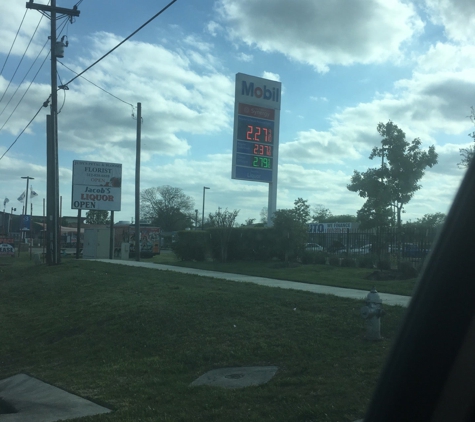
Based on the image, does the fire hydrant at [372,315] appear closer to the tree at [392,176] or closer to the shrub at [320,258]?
the shrub at [320,258]

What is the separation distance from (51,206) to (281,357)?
68.7ft

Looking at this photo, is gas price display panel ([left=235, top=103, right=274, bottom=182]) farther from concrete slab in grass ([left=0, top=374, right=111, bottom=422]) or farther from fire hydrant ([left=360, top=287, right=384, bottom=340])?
concrete slab in grass ([left=0, top=374, right=111, bottom=422])

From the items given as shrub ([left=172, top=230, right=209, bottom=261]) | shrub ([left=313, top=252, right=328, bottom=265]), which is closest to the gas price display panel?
shrub ([left=313, top=252, right=328, bottom=265])

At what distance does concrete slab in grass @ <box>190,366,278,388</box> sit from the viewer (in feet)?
25.3

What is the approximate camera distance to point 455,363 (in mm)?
3043

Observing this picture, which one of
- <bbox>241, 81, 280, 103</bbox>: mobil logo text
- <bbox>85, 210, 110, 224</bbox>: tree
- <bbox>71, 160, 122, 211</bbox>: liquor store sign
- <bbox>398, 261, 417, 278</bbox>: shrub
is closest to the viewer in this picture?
<bbox>398, 261, 417, 278</bbox>: shrub

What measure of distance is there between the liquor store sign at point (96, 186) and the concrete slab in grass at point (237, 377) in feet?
93.8

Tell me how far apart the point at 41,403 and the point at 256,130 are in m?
18.2

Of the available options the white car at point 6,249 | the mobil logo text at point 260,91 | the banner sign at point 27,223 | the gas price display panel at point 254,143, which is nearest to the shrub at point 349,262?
the gas price display panel at point 254,143

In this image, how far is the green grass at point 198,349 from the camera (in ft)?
22.4

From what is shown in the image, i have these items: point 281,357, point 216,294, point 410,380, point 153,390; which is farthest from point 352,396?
point 216,294

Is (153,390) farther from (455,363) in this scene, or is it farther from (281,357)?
(455,363)

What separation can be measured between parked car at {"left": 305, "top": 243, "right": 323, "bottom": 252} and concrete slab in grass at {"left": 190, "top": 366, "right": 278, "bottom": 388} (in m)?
18.9

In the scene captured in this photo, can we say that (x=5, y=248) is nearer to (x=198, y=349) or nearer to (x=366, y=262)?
(x=366, y=262)
